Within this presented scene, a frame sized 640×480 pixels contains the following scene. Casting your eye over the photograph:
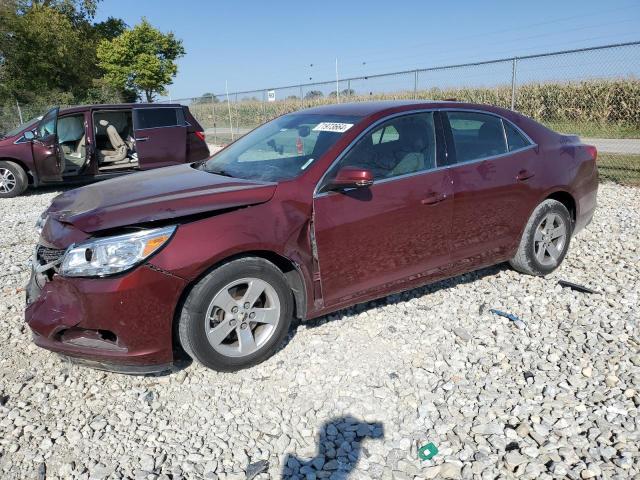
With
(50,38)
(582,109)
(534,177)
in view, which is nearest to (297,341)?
(534,177)

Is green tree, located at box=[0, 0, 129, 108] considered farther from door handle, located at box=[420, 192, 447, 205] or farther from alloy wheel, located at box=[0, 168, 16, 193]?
door handle, located at box=[420, 192, 447, 205]

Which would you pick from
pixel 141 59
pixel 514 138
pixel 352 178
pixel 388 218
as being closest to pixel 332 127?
pixel 352 178

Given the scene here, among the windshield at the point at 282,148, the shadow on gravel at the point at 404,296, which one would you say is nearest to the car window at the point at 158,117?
the windshield at the point at 282,148

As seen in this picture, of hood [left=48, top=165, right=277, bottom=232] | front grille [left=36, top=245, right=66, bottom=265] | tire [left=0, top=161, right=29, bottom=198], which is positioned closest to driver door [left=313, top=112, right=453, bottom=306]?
hood [left=48, top=165, right=277, bottom=232]

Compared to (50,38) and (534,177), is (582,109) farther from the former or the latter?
(50,38)

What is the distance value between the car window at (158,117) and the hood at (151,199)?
6770 mm

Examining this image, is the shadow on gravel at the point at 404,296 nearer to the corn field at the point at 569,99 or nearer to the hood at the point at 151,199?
the hood at the point at 151,199

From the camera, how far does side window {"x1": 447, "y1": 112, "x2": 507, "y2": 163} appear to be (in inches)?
156

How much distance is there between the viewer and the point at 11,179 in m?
9.52

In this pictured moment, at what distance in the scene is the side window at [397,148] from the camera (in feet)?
11.6

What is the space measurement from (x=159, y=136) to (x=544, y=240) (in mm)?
7854

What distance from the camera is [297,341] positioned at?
362 centimetres

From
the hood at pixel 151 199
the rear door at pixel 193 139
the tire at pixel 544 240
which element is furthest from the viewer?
the rear door at pixel 193 139

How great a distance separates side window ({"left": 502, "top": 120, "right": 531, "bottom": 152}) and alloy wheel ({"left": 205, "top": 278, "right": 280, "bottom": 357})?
250cm
